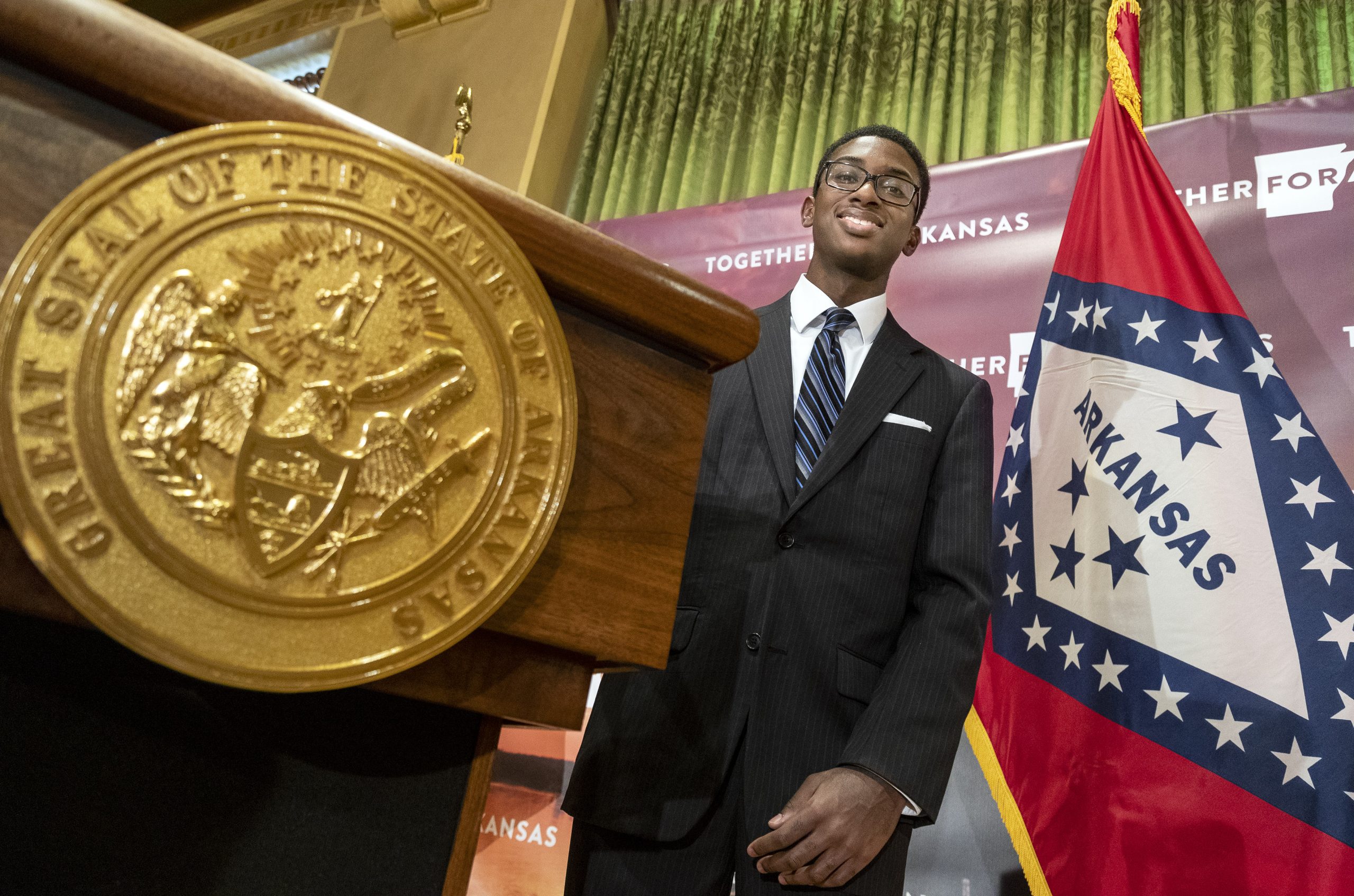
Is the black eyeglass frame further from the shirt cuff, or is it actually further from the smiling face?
the shirt cuff

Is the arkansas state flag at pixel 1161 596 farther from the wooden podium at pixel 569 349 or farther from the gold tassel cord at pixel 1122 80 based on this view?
the wooden podium at pixel 569 349

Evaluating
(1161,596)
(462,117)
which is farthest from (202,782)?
(1161,596)

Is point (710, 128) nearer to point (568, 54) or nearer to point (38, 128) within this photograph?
point (568, 54)

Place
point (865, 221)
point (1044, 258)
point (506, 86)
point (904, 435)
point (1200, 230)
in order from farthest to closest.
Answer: point (506, 86), point (1044, 258), point (1200, 230), point (865, 221), point (904, 435)

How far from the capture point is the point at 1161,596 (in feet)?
5.09

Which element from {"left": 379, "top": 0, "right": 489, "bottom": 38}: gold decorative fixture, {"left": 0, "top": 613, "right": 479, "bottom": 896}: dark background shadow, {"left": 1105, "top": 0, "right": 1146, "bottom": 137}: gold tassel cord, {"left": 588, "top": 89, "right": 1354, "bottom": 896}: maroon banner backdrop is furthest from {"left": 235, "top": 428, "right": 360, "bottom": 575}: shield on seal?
{"left": 379, "top": 0, "right": 489, "bottom": 38}: gold decorative fixture

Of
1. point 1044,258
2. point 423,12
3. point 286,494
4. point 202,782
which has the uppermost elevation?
point 423,12

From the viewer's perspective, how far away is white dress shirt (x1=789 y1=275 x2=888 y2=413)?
1.26 m

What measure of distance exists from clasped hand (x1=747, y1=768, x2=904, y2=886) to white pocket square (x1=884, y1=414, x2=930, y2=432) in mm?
418

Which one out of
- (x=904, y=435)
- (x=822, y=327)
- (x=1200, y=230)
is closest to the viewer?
(x=904, y=435)

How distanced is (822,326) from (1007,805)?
91cm

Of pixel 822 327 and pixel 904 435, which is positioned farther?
pixel 822 327

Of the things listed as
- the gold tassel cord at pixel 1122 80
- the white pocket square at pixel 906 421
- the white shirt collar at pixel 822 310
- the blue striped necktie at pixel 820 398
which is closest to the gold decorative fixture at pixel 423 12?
the gold tassel cord at pixel 1122 80

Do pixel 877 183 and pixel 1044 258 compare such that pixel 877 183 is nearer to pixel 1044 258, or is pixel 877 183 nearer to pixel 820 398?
pixel 820 398
